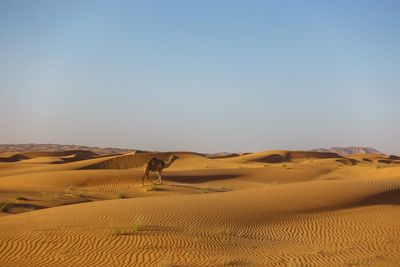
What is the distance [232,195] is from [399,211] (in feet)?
19.0

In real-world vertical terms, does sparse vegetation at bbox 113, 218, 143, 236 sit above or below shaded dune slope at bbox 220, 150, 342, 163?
below

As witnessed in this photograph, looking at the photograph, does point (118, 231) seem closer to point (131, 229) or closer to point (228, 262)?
point (131, 229)

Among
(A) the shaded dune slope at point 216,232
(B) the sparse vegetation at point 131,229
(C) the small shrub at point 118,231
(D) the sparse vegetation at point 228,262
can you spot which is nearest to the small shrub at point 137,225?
(B) the sparse vegetation at point 131,229

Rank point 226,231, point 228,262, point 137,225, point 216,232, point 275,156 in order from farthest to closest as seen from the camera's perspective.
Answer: point 275,156
point 226,231
point 216,232
point 137,225
point 228,262

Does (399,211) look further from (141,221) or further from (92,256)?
(92,256)

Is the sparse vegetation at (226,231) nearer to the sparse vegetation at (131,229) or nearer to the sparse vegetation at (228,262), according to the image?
the sparse vegetation at (131,229)

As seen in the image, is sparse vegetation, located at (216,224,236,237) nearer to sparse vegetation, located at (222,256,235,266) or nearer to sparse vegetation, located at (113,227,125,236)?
sparse vegetation, located at (113,227,125,236)

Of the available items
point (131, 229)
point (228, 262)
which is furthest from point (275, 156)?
point (228, 262)

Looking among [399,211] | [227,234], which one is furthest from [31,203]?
[399,211]

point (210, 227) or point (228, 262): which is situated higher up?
point (210, 227)

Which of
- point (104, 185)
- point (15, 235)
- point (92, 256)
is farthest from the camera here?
point (104, 185)

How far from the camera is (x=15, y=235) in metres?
9.77

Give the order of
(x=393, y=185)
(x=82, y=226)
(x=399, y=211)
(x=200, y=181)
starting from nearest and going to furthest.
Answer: (x=82, y=226) → (x=399, y=211) → (x=393, y=185) → (x=200, y=181)

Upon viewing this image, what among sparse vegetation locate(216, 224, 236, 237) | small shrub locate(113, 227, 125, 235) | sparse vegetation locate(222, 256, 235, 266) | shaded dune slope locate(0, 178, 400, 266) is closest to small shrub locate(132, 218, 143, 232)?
shaded dune slope locate(0, 178, 400, 266)
